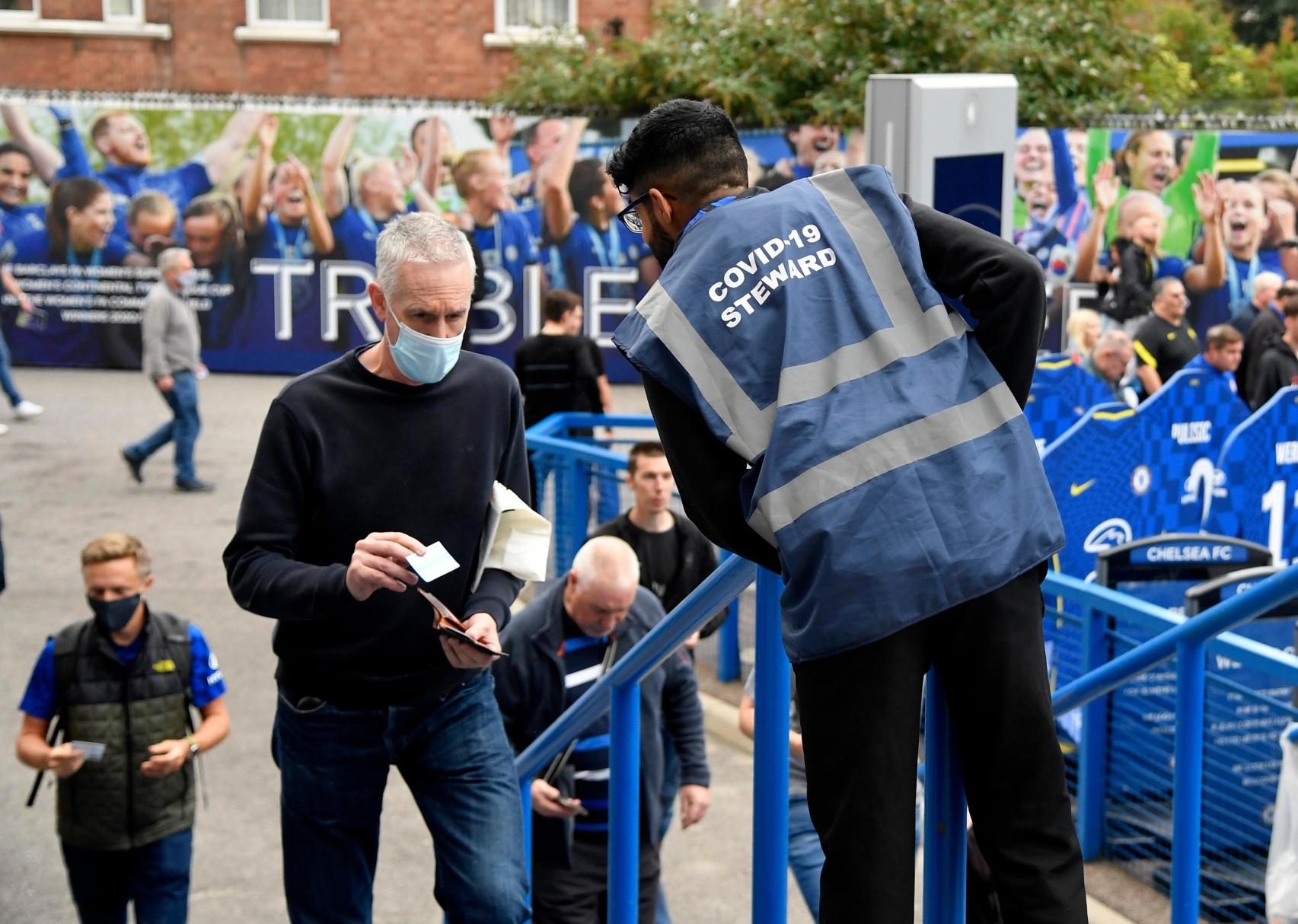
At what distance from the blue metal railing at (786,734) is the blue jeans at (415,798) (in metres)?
0.42

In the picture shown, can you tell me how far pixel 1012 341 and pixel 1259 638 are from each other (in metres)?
4.78

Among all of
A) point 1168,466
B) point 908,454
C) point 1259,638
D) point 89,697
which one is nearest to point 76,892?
point 89,697

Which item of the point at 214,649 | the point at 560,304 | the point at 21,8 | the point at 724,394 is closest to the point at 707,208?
the point at 724,394

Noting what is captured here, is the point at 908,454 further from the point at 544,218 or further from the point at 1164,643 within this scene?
the point at 544,218

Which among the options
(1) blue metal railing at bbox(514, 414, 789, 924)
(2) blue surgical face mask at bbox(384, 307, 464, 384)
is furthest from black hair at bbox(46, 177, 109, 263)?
(2) blue surgical face mask at bbox(384, 307, 464, 384)

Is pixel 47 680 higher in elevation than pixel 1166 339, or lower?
lower

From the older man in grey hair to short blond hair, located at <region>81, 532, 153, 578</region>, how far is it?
2.13m

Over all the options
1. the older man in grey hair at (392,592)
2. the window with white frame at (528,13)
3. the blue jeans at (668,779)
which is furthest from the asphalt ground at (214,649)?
the window with white frame at (528,13)

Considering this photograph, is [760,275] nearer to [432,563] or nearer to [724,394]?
[724,394]

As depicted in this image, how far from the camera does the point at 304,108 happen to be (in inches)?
744

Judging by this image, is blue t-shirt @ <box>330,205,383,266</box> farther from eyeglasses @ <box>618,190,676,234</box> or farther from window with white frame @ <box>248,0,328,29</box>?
eyeglasses @ <box>618,190,676,234</box>

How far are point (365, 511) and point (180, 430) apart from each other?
1020 centimetres

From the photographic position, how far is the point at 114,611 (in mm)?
5305

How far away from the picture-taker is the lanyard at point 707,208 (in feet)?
7.86
